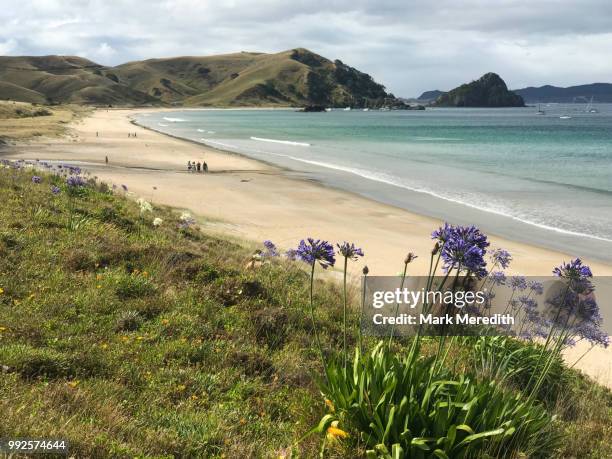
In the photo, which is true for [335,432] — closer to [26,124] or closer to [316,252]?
[316,252]

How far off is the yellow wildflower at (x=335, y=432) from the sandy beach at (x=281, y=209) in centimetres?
531

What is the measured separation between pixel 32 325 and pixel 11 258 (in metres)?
2.12

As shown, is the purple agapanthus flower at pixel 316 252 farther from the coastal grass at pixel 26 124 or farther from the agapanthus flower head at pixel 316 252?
the coastal grass at pixel 26 124

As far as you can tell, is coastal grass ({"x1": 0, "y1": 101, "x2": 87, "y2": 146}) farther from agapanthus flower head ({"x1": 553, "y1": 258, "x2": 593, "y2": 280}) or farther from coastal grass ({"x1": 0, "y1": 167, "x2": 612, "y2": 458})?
agapanthus flower head ({"x1": 553, "y1": 258, "x2": 593, "y2": 280})

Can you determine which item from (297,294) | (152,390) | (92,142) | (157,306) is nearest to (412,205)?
(297,294)

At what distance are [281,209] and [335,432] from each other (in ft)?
60.4

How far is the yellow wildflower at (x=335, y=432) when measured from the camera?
372 centimetres

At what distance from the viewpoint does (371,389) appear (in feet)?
12.3

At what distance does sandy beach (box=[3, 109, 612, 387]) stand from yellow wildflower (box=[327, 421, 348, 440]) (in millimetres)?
5315

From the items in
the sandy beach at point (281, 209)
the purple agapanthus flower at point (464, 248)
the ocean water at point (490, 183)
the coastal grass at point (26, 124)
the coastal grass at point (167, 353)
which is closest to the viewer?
the purple agapanthus flower at point (464, 248)

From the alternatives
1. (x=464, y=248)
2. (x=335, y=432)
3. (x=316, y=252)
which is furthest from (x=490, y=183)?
(x=335, y=432)

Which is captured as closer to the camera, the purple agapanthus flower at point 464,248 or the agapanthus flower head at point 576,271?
the purple agapanthus flower at point 464,248

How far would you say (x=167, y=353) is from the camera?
5457mm

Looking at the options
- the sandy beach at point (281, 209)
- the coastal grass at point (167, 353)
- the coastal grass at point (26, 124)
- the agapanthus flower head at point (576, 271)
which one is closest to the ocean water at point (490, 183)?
the sandy beach at point (281, 209)
